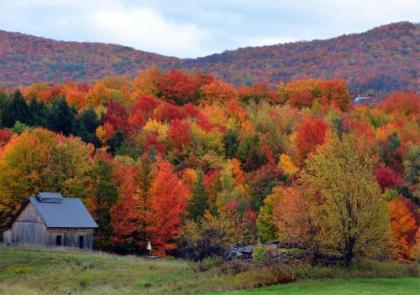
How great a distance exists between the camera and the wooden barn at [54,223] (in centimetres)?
6900

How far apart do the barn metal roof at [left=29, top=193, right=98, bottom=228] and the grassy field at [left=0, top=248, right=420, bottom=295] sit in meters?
8.61

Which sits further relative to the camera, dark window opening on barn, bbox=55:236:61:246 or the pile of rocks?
dark window opening on barn, bbox=55:236:61:246

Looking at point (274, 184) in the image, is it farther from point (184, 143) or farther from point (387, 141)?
point (387, 141)

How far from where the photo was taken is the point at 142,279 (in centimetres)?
4750

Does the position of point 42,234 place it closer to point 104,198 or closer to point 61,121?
point 104,198

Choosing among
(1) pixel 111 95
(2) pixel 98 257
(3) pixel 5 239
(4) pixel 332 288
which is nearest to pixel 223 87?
(1) pixel 111 95

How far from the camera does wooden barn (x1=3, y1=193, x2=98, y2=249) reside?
6900 centimetres

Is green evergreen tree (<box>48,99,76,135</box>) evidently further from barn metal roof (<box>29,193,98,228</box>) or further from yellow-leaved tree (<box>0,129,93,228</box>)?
barn metal roof (<box>29,193,98,228</box>)

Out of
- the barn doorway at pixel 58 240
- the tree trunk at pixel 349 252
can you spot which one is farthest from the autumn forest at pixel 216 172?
the barn doorway at pixel 58 240

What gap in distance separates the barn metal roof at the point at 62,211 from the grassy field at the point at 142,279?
8610 mm

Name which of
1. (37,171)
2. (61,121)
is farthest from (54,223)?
(61,121)

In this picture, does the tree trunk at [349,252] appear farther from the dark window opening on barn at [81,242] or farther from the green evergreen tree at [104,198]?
the green evergreen tree at [104,198]

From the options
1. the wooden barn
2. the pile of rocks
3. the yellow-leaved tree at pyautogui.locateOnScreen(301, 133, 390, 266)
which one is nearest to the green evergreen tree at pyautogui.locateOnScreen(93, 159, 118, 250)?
the wooden barn

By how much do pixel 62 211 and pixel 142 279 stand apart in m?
24.4
